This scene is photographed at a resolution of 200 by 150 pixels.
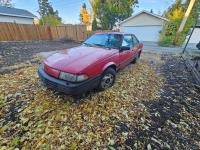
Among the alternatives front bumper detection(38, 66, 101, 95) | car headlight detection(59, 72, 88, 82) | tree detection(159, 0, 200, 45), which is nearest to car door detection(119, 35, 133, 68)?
front bumper detection(38, 66, 101, 95)

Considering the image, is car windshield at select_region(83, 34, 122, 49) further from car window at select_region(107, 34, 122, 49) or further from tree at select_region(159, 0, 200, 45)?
tree at select_region(159, 0, 200, 45)

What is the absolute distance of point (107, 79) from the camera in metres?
3.54

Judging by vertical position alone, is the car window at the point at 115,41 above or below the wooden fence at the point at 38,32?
above

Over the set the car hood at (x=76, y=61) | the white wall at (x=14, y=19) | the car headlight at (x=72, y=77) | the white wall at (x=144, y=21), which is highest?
the white wall at (x=144, y=21)

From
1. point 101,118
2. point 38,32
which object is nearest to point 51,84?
point 101,118

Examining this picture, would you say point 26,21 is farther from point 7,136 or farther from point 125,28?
point 7,136

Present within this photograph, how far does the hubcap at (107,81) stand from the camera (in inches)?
135

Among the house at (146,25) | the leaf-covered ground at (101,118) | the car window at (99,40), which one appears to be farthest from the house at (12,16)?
the car window at (99,40)

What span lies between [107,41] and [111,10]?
27149 millimetres

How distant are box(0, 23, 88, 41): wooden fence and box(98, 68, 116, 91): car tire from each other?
1272 centimetres

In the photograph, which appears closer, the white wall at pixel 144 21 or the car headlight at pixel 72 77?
the car headlight at pixel 72 77

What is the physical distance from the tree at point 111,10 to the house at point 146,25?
8.86m

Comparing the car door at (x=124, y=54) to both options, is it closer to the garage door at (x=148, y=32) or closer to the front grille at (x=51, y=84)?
the front grille at (x=51, y=84)

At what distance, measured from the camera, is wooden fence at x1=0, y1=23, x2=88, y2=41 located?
1216 cm
